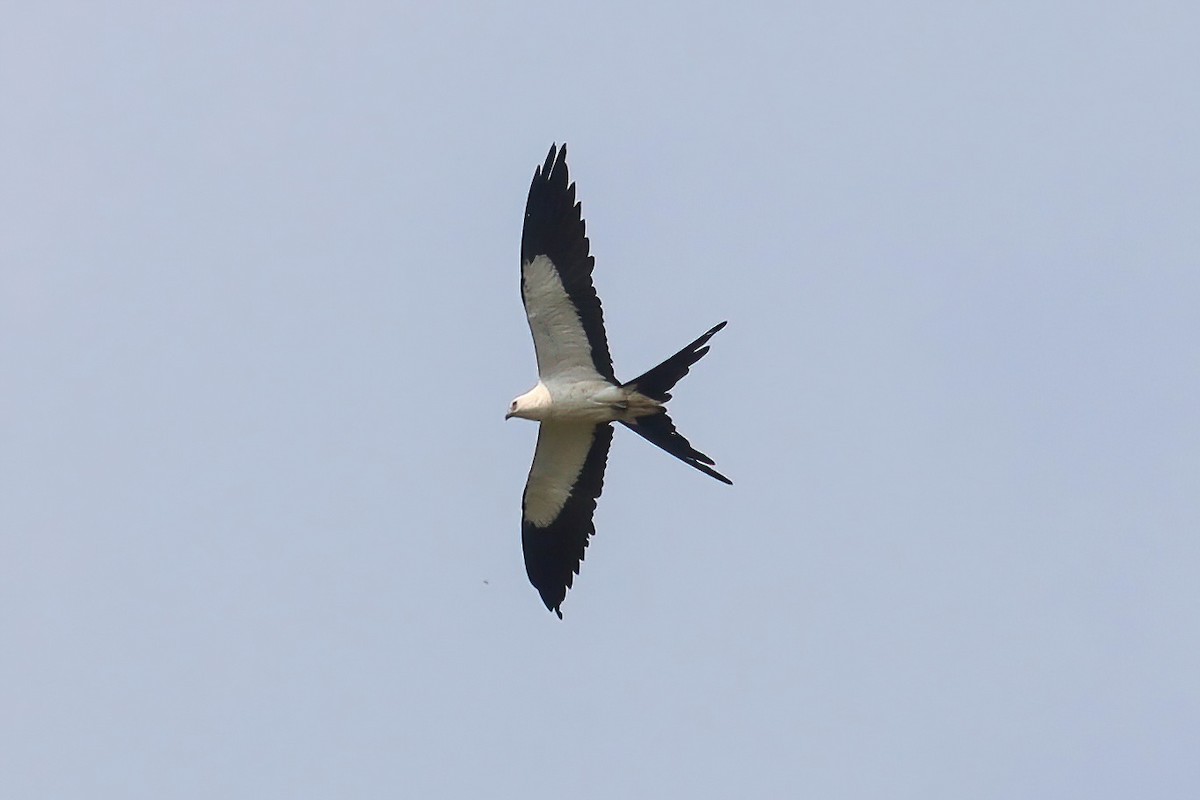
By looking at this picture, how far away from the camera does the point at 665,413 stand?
54.5 ft

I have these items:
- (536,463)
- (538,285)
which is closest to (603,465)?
(536,463)

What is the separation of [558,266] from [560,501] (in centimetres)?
242

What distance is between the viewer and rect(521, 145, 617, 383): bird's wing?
1656cm

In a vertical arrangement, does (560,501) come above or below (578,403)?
below

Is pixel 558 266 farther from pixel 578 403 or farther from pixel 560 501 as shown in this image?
pixel 560 501

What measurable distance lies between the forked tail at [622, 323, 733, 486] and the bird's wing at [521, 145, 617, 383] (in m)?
0.65

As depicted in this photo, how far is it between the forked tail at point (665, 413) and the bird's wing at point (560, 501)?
2.87ft

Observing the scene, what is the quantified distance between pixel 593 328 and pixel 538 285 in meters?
0.61

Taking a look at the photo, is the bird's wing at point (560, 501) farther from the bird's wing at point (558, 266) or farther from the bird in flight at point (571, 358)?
the bird's wing at point (558, 266)

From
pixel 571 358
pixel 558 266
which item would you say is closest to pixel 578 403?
pixel 571 358

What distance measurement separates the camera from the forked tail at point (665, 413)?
1609 cm

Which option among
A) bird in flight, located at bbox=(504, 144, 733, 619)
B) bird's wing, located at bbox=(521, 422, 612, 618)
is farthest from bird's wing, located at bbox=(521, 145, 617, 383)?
bird's wing, located at bbox=(521, 422, 612, 618)

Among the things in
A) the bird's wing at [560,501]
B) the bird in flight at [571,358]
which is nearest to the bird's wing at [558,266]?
the bird in flight at [571,358]

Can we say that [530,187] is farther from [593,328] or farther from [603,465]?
[603,465]
